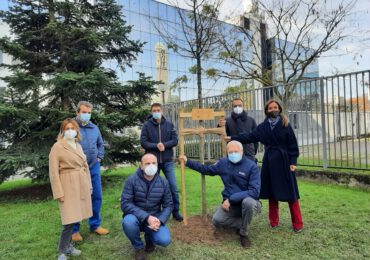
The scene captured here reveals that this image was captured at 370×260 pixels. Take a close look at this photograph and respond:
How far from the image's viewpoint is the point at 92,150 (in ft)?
17.0

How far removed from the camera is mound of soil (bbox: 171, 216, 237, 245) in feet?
15.6

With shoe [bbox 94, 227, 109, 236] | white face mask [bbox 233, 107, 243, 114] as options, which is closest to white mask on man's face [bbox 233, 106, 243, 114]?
white face mask [bbox 233, 107, 243, 114]

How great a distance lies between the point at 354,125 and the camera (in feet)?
26.5

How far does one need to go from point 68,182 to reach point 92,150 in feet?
3.18

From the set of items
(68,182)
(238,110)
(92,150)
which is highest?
(238,110)

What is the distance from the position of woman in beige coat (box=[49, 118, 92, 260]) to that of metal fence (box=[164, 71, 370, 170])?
6015 mm

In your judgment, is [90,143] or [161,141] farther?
[161,141]

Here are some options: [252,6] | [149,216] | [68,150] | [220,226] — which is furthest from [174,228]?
[252,6]

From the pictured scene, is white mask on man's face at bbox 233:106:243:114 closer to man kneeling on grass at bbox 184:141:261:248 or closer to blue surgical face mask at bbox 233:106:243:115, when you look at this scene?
blue surgical face mask at bbox 233:106:243:115

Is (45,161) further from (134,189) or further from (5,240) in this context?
(134,189)

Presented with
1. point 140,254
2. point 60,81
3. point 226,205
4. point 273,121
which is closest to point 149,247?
point 140,254

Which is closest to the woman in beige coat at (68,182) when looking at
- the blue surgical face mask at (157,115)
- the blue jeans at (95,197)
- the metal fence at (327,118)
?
the blue jeans at (95,197)

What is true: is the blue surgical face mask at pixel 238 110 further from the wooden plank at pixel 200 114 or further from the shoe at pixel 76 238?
the shoe at pixel 76 238

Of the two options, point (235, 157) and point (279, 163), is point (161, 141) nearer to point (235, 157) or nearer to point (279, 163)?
point (235, 157)
